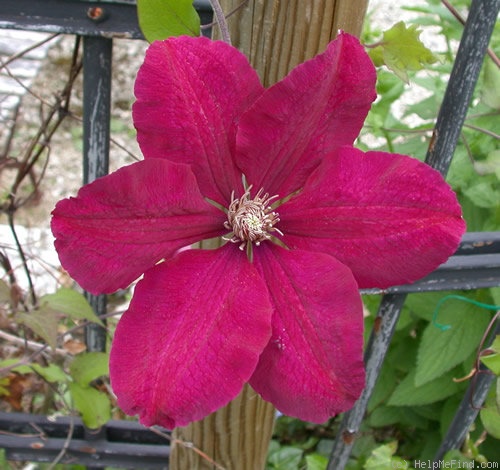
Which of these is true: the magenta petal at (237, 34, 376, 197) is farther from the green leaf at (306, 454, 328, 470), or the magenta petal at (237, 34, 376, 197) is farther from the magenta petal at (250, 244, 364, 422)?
the green leaf at (306, 454, 328, 470)

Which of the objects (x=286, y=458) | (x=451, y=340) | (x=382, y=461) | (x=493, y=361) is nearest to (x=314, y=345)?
(x=493, y=361)

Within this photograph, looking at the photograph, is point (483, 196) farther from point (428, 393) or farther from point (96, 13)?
point (96, 13)

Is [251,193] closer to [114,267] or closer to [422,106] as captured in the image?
[114,267]

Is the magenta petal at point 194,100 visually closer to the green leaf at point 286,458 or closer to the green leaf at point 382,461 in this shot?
the green leaf at point 382,461

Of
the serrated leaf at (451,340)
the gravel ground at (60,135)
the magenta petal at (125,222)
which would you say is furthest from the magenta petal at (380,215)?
the gravel ground at (60,135)

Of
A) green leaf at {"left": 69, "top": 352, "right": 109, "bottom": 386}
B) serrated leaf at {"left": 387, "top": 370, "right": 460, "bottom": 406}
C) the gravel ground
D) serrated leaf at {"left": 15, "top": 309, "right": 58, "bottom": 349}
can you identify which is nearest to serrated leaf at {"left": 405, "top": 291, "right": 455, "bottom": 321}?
serrated leaf at {"left": 387, "top": 370, "right": 460, "bottom": 406}

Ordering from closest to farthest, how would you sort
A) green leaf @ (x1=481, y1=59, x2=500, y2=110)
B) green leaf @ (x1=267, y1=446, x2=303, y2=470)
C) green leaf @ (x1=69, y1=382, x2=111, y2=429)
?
green leaf @ (x1=481, y1=59, x2=500, y2=110) < green leaf @ (x1=69, y1=382, x2=111, y2=429) < green leaf @ (x1=267, y1=446, x2=303, y2=470)

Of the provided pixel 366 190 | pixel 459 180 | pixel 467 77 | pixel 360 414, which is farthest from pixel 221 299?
pixel 459 180
